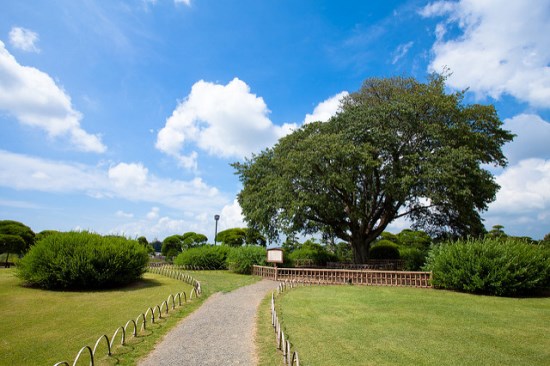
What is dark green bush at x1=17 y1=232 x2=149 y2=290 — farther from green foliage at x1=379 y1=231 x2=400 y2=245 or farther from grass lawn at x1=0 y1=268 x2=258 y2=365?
green foliage at x1=379 y1=231 x2=400 y2=245

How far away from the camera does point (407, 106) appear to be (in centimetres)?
2547

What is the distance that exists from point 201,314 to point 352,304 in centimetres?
652

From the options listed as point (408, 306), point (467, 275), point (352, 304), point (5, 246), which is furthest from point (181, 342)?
point (5, 246)

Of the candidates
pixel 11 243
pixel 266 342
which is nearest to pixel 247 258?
pixel 266 342

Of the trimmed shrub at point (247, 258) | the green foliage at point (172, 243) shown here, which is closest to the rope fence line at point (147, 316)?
the trimmed shrub at point (247, 258)

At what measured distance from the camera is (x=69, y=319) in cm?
1203

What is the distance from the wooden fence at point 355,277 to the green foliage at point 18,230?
2479 centimetres

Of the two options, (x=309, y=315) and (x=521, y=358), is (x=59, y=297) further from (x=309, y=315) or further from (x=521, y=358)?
(x=521, y=358)

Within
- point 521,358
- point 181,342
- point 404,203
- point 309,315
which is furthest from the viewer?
point 404,203

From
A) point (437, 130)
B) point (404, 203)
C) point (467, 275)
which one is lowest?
point (467, 275)

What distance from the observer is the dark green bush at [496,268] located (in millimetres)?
17031

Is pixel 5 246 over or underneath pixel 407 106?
underneath

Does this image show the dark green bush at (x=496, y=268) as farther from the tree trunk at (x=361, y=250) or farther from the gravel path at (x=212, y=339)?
the tree trunk at (x=361, y=250)

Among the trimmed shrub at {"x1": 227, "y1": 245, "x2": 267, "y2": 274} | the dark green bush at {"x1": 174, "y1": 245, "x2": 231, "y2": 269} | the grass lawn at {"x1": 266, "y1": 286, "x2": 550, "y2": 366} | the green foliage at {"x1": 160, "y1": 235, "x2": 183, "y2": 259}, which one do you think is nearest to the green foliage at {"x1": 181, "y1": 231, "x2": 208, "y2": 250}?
the green foliage at {"x1": 160, "y1": 235, "x2": 183, "y2": 259}
